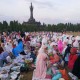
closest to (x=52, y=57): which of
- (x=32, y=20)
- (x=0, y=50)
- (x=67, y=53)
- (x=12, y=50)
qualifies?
(x=67, y=53)

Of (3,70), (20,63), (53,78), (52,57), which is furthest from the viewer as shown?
(20,63)

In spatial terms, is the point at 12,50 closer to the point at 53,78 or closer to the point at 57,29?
the point at 53,78

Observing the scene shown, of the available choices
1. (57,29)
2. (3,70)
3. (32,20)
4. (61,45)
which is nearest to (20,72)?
(3,70)

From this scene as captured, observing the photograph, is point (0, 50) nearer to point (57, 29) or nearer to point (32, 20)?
point (57, 29)

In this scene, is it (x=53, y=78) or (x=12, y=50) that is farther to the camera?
(x=12, y=50)

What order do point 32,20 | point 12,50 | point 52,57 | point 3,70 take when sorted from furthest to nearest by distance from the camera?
1. point 32,20
2. point 12,50
3. point 52,57
4. point 3,70

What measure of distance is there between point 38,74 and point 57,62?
230 centimetres

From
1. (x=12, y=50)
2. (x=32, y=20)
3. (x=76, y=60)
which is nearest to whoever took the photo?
(x=76, y=60)

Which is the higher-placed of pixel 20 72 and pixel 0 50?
pixel 0 50

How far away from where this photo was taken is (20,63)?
1230cm

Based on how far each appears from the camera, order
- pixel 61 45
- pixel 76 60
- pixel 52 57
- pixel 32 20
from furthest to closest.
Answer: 1. pixel 32 20
2. pixel 61 45
3. pixel 52 57
4. pixel 76 60

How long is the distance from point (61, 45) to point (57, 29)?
313 ft

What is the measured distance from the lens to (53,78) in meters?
9.00

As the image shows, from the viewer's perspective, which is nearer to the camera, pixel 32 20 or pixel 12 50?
pixel 12 50
